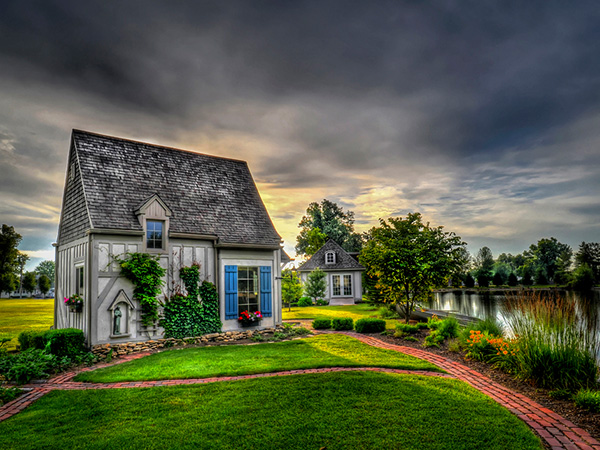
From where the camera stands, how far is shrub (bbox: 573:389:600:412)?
5371 millimetres

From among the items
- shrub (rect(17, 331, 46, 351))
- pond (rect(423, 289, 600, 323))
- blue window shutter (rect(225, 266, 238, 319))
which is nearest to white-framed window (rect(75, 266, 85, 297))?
shrub (rect(17, 331, 46, 351))

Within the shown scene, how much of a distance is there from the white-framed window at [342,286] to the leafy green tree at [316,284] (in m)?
1.57

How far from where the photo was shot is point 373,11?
32.6 feet

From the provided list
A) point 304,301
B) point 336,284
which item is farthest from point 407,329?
point 336,284

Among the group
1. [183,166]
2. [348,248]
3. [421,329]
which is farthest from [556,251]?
[183,166]

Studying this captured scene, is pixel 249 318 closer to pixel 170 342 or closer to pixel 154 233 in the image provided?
pixel 170 342

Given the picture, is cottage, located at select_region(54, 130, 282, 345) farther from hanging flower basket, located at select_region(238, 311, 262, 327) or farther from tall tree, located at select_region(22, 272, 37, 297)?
tall tree, located at select_region(22, 272, 37, 297)

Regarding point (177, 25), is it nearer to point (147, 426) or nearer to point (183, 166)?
point (183, 166)

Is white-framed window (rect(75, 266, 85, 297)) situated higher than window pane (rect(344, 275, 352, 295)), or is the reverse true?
white-framed window (rect(75, 266, 85, 297))

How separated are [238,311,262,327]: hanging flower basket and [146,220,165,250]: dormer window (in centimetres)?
383

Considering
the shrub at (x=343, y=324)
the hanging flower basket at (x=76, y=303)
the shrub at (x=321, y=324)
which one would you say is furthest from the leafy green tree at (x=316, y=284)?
the hanging flower basket at (x=76, y=303)

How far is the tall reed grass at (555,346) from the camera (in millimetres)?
6480

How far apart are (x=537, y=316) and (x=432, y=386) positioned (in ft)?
8.92

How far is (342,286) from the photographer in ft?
95.3
